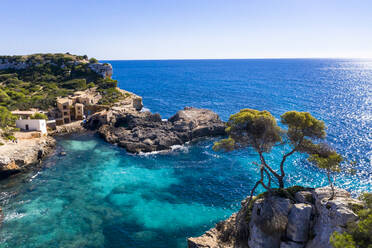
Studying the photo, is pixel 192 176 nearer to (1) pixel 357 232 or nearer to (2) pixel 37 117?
(1) pixel 357 232

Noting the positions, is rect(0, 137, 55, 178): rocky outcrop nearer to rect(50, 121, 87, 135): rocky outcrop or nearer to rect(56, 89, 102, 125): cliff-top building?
rect(50, 121, 87, 135): rocky outcrop

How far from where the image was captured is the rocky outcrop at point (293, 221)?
51.9 feet

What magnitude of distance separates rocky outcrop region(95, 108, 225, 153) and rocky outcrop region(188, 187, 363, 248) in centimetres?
3063

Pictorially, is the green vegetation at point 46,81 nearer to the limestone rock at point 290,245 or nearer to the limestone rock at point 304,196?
the limestone rock at point 304,196

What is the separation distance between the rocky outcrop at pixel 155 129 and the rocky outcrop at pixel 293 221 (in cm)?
3063

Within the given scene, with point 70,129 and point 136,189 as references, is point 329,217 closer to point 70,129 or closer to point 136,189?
point 136,189

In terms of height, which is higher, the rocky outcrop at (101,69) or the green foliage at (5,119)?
the rocky outcrop at (101,69)

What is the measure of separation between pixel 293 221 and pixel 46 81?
331 ft

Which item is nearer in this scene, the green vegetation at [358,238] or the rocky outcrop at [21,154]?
the green vegetation at [358,238]

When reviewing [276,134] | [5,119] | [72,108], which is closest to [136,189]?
[276,134]

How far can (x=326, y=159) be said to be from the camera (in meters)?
19.0

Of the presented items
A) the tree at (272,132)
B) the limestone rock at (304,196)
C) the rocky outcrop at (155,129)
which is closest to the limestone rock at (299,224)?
the limestone rock at (304,196)

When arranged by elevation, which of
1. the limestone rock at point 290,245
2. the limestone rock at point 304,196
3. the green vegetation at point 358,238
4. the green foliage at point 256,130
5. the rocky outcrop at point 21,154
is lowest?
the rocky outcrop at point 21,154

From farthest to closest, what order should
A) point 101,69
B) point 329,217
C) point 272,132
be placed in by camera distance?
1. point 101,69
2. point 272,132
3. point 329,217
